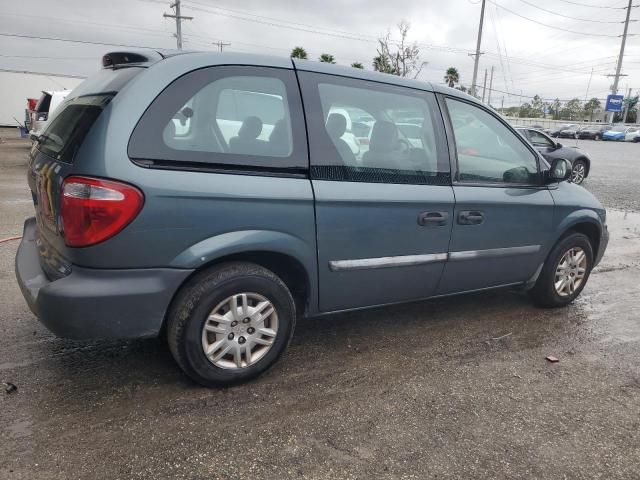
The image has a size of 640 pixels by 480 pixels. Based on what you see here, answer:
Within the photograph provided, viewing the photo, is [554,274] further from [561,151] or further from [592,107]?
[592,107]

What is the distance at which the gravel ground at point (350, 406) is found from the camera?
226cm

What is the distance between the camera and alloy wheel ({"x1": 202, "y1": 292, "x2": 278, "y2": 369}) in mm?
2660

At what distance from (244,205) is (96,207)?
0.71 metres

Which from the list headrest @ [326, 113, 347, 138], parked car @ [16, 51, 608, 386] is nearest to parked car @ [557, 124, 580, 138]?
parked car @ [16, 51, 608, 386]

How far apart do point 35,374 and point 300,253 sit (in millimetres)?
1703

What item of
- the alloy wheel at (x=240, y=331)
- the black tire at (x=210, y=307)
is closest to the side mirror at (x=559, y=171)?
the black tire at (x=210, y=307)

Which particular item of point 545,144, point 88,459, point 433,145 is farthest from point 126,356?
point 545,144

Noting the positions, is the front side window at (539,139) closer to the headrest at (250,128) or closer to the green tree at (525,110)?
the headrest at (250,128)

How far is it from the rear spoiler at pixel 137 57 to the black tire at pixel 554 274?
3254mm

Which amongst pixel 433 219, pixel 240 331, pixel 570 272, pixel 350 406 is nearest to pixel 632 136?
pixel 570 272

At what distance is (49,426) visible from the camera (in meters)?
2.43

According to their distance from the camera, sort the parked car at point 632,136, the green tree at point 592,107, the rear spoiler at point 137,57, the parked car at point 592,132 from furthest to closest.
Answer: the green tree at point 592,107, the parked car at point 592,132, the parked car at point 632,136, the rear spoiler at point 137,57

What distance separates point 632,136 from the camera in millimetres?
41062

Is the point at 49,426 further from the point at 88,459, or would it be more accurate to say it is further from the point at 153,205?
the point at 153,205
